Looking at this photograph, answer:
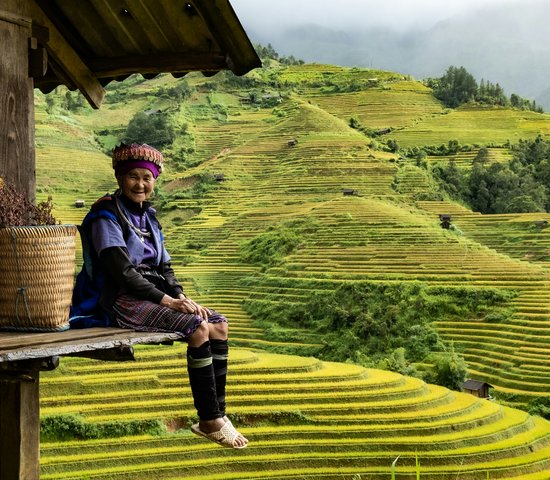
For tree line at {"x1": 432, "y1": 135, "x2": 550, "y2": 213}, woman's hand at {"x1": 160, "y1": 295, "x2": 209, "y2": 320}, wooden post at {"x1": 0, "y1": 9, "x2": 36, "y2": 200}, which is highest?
tree line at {"x1": 432, "y1": 135, "x2": 550, "y2": 213}

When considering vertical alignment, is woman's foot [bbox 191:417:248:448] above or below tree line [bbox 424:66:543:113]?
below

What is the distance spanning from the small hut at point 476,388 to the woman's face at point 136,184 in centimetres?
2103

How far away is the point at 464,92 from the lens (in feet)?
213

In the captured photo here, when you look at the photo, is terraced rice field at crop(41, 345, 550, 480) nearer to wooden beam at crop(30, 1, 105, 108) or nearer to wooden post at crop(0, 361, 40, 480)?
wooden beam at crop(30, 1, 105, 108)

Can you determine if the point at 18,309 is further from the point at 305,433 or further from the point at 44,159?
the point at 44,159

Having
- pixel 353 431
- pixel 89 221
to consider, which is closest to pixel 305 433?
pixel 353 431

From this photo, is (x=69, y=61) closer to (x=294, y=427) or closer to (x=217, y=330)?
(x=217, y=330)

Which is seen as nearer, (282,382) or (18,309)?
(18,309)

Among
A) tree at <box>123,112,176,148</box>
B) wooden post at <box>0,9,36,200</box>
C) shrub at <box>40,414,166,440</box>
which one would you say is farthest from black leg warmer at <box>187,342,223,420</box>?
tree at <box>123,112,176,148</box>

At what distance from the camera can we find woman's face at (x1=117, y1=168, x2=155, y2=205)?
9.99 feet

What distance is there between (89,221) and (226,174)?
153 ft

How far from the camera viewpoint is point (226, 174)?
49.2 meters

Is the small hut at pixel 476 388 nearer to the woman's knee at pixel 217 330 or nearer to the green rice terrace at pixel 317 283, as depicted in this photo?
the green rice terrace at pixel 317 283

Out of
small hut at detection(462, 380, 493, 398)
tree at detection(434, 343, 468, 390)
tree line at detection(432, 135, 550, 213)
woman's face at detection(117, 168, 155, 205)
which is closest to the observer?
woman's face at detection(117, 168, 155, 205)
